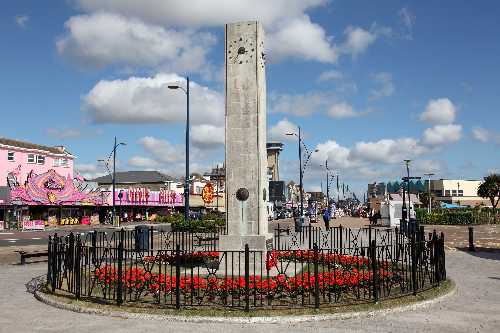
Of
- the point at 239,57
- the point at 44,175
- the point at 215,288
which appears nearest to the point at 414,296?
the point at 215,288

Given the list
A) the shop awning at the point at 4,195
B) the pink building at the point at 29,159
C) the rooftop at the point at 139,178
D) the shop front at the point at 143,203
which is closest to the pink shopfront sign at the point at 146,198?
the shop front at the point at 143,203

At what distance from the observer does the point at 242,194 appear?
46.9ft

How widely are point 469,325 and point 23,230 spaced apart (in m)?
47.6

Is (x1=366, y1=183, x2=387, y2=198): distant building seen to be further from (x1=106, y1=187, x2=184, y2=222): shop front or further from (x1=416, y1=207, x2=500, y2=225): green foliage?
(x1=416, y1=207, x2=500, y2=225): green foliage

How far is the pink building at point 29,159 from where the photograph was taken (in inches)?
2181

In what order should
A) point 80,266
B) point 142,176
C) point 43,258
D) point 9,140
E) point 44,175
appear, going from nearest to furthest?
point 80,266
point 43,258
point 44,175
point 9,140
point 142,176

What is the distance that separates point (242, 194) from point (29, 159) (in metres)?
51.9

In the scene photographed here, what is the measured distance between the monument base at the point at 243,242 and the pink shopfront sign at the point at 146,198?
50.9 m

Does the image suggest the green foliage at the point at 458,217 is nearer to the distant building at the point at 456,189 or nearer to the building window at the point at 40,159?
the building window at the point at 40,159

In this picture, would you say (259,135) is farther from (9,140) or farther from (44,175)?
(9,140)

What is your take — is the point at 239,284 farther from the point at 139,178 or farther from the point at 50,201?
the point at 139,178

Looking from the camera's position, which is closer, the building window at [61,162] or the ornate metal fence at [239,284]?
the ornate metal fence at [239,284]

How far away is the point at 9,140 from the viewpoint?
191 feet

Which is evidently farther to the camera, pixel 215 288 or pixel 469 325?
pixel 215 288
